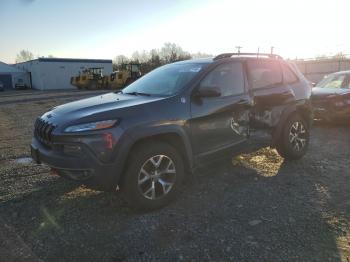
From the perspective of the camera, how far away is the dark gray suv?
409 centimetres

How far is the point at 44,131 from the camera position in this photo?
176 inches

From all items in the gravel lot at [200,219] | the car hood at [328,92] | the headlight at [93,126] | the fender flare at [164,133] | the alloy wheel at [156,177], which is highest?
the car hood at [328,92]

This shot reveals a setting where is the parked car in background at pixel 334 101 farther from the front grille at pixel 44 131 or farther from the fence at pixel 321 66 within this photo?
the fence at pixel 321 66

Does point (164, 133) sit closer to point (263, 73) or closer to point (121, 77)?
point (263, 73)

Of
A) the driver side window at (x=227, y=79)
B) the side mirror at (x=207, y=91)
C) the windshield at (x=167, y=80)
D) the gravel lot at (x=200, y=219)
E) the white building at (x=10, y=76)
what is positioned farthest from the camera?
the white building at (x=10, y=76)

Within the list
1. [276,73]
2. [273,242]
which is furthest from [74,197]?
[276,73]

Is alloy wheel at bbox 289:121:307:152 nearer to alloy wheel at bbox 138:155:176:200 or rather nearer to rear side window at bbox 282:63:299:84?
rear side window at bbox 282:63:299:84

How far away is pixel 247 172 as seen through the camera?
598 centimetres

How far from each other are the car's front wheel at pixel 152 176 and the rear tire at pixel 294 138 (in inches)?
92.3

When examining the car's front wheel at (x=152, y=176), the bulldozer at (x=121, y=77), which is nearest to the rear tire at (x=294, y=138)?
the car's front wheel at (x=152, y=176)

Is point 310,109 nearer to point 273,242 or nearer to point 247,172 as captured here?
point 247,172

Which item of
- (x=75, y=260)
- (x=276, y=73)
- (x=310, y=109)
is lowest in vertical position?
(x=75, y=260)

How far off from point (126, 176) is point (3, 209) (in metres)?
1.72

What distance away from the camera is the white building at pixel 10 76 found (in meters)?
58.1
